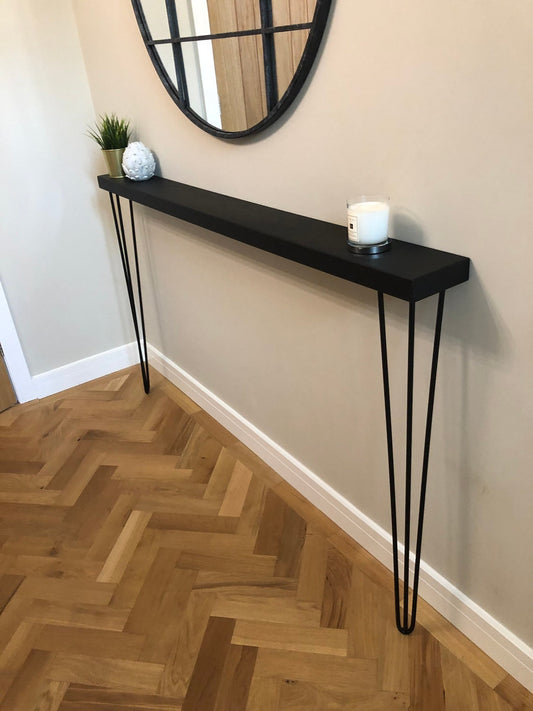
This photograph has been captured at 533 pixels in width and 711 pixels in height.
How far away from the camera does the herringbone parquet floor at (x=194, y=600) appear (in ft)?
4.42

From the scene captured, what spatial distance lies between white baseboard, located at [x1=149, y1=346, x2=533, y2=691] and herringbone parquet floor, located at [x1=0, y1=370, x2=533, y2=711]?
30 millimetres

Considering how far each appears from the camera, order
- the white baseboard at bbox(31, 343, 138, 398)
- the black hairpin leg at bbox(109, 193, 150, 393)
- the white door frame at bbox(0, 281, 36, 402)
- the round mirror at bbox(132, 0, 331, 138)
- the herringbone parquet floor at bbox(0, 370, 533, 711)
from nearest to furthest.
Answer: the round mirror at bbox(132, 0, 331, 138)
the herringbone parquet floor at bbox(0, 370, 533, 711)
the black hairpin leg at bbox(109, 193, 150, 393)
the white door frame at bbox(0, 281, 36, 402)
the white baseboard at bbox(31, 343, 138, 398)

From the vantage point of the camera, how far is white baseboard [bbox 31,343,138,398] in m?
2.54

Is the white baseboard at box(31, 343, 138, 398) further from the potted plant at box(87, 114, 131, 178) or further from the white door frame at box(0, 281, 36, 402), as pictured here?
the potted plant at box(87, 114, 131, 178)

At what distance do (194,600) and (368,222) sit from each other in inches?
42.2

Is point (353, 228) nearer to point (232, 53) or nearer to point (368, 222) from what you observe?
point (368, 222)

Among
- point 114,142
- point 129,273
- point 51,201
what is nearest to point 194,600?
point 129,273

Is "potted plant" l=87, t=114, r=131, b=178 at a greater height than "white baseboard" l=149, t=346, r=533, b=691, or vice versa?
"potted plant" l=87, t=114, r=131, b=178

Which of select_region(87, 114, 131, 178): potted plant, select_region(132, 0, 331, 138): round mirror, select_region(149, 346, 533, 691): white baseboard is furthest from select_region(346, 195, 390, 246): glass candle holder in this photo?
select_region(87, 114, 131, 178): potted plant

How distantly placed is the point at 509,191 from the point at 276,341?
0.87 m

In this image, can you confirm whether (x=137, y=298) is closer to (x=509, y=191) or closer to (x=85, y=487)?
(x=85, y=487)

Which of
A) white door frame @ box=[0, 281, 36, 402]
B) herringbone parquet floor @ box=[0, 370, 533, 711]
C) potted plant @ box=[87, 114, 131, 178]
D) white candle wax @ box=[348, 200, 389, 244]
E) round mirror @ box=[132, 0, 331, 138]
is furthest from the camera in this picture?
white door frame @ box=[0, 281, 36, 402]

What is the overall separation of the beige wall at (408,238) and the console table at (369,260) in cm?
5

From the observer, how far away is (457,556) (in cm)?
138
